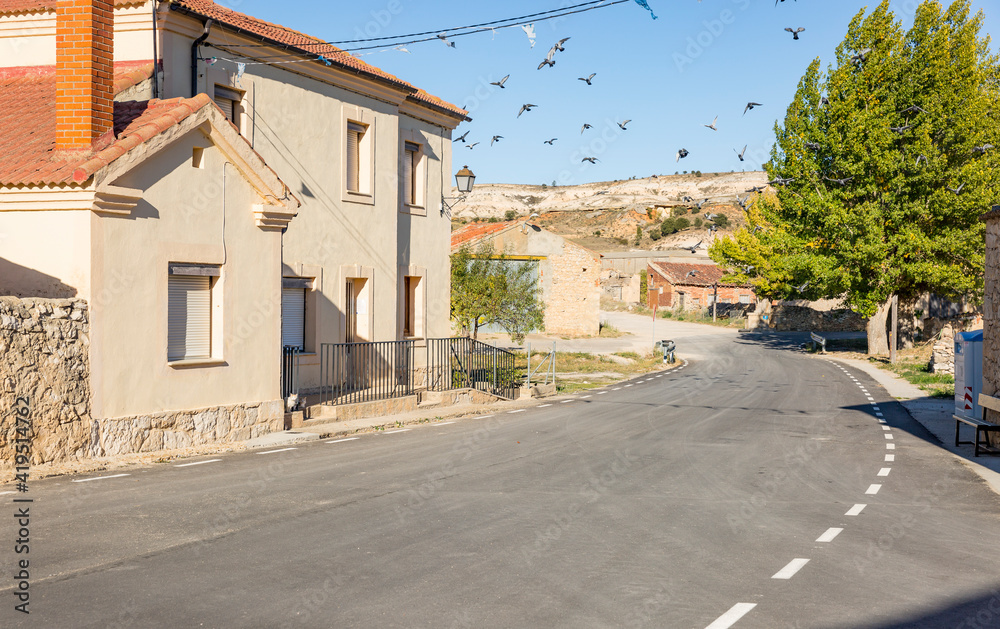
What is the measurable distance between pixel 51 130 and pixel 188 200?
2334mm

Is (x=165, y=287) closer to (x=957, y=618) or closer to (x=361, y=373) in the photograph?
(x=361, y=373)

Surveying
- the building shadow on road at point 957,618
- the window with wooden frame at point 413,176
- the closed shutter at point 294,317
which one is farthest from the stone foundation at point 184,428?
the building shadow on road at point 957,618

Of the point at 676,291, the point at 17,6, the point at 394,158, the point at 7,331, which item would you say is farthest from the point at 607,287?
the point at 7,331

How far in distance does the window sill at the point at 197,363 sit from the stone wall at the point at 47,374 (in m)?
1.50

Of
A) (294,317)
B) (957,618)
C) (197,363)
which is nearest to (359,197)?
(294,317)

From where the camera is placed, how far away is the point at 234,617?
17.6 feet

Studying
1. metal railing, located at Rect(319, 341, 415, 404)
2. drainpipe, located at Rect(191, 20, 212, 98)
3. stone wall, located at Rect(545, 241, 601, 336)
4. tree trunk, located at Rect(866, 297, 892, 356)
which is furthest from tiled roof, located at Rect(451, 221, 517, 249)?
drainpipe, located at Rect(191, 20, 212, 98)

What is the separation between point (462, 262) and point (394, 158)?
6.74 meters

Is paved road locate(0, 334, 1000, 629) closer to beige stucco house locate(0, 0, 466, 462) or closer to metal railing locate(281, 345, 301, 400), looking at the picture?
beige stucco house locate(0, 0, 466, 462)

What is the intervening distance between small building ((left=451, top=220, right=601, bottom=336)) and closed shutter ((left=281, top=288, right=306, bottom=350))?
99.8 feet

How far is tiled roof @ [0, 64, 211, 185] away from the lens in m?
11.5

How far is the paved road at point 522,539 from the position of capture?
563 centimetres

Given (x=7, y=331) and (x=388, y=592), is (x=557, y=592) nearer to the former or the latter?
(x=388, y=592)

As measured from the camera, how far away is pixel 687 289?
247ft
